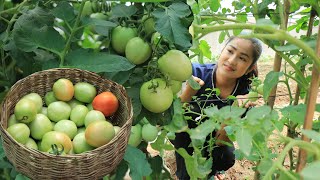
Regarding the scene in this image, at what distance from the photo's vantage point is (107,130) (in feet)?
2.68

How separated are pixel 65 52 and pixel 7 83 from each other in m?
0.31

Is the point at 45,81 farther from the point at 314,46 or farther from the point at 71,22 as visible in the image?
the point at 314,46

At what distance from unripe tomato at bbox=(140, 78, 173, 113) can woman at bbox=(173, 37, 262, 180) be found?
898mm

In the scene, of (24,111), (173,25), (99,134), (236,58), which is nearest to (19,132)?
(24,111)

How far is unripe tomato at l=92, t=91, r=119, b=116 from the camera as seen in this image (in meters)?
0.91

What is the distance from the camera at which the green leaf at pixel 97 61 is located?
3.17 ft

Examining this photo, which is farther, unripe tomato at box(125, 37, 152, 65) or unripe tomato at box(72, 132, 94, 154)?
unripe tomato at box(125, 37, 152, 65)

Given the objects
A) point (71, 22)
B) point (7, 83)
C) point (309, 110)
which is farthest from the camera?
point (7, 83)

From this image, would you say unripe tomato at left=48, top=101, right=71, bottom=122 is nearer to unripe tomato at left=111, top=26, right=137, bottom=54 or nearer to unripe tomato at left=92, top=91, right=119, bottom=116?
unripe tomato at left=92, top=91, right=119, bottom=116

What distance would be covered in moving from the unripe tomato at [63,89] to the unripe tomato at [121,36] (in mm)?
167

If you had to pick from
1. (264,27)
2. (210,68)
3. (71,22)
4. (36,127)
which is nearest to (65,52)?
(71,22)

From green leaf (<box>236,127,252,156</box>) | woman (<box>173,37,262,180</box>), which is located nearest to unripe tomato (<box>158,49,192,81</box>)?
green leaf (<box>236,127,252,156</box>)

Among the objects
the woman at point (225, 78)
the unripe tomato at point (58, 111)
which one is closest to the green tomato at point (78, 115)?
the unripe tomato at point (58, 111)

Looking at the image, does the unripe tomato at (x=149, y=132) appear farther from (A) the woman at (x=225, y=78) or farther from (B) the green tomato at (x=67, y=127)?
(A) the woman at (x=225, y=78)
